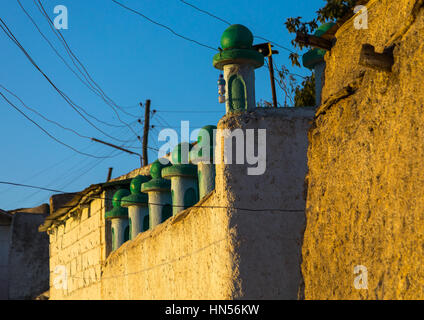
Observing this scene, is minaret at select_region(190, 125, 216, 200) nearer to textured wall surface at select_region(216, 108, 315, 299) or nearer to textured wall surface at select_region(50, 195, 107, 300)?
textured wall surface at select_region(216, 108, 315, 299)

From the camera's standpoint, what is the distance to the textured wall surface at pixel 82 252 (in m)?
11.6

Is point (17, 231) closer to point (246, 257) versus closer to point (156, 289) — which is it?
point (156, 289)

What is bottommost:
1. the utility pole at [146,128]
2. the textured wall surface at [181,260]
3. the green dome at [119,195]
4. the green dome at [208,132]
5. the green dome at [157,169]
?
the textured wall surface at [181,260]

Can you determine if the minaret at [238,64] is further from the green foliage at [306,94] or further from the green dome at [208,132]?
the green foliage at [306,94]

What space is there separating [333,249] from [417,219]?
38.2 inches

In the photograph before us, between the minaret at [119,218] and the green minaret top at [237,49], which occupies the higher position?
the green minaret top at [237,49]

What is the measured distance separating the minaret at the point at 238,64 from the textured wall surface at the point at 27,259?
14.8 m

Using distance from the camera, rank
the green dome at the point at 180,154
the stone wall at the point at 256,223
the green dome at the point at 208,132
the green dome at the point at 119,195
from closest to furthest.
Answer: the stone wall at the point at 256,223 < the green dome at the point at 208,132 < the green dome at the point at 180,154 < the green dome at the point at 119,195

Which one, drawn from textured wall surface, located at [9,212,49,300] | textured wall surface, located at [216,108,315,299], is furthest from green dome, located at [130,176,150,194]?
textured wall surface, located at [9,212,49,300]

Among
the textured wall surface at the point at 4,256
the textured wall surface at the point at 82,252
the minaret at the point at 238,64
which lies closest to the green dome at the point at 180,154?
the minaret at the point at 238,64

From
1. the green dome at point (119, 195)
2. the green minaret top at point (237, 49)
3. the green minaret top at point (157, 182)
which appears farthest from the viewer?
the green dome at point (119, 195)

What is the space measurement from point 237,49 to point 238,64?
0.64ft

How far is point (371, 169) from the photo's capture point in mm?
4230
